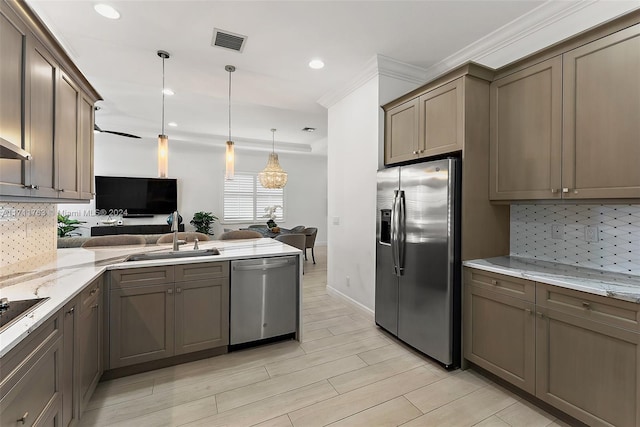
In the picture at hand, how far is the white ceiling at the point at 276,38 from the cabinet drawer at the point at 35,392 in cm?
254

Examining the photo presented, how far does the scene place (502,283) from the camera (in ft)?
7.06

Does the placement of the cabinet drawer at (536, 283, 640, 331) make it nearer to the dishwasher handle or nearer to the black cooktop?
the dishwasher handle

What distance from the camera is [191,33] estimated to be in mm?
2713

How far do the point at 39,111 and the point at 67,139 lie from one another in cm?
41

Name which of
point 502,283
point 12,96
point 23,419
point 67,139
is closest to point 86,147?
point 67,139

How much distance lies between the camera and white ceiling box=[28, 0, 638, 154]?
2.37 m

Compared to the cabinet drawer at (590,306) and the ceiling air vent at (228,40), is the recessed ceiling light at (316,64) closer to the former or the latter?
the ceiling air vent at (228,40)

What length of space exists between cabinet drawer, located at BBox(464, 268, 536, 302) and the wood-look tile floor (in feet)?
2.45

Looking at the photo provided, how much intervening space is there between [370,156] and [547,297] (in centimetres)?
216

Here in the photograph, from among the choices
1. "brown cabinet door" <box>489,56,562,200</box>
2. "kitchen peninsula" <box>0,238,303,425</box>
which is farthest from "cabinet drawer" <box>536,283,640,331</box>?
"kitchen peninsula" <box>0,238,303,425</box>

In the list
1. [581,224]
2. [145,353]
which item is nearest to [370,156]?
[581,224]

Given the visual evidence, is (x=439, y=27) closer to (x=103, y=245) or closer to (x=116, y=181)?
(x=103, y=245)

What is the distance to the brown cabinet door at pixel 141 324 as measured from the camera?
2.22 meters

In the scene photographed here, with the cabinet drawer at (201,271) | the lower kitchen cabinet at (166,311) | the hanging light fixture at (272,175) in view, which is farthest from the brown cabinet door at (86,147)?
the hanging light fixture at (272,175)
